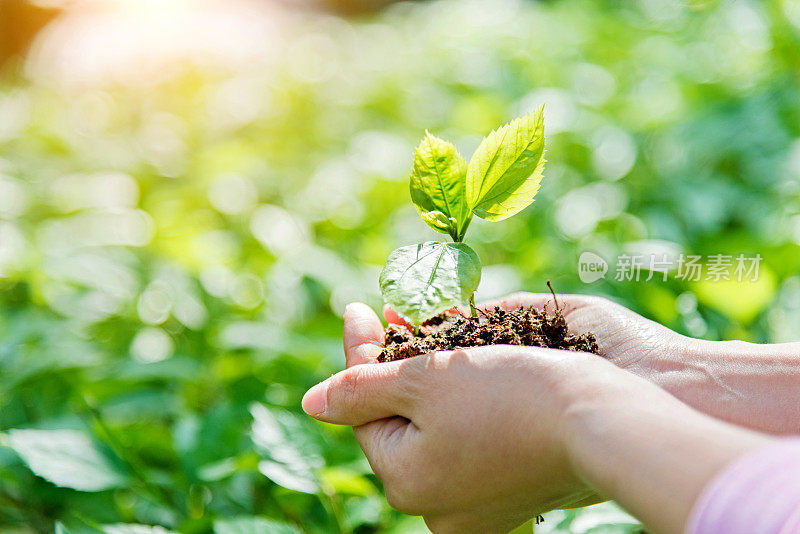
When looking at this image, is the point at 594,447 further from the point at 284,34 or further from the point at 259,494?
the point at 284,34

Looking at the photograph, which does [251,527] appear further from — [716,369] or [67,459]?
[716,369]

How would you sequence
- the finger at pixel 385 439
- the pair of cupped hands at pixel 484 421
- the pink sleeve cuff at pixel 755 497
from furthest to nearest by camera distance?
1. the finger at pixel 385 439
2. the pair of cupped hands at pixel 484 421
3. the pink sleeve cuff at pixel 755 497

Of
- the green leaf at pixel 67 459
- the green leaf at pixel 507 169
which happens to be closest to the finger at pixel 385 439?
the green leaf at pixel 507 169

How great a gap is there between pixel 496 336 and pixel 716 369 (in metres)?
0.32

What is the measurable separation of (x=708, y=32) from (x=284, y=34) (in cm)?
275

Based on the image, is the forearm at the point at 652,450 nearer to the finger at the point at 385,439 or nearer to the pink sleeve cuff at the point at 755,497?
the pink sleeve cuff at the point at 755,497

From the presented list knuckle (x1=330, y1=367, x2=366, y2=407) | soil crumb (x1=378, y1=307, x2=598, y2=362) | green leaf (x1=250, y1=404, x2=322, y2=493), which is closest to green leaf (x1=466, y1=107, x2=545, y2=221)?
soil crumb (x1=378, y1=307, x2=598, y2=362)

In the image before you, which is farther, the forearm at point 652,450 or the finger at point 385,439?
the finger at point 385,439

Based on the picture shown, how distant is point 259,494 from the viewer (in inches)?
40.6

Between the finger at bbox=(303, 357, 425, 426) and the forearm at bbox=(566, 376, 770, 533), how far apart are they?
178mm

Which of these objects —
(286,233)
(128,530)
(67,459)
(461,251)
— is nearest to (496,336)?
(461,251)

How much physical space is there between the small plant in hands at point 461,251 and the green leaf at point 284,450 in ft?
0.78

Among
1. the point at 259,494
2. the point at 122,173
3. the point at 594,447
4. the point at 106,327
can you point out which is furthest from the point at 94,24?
the point at 594,447

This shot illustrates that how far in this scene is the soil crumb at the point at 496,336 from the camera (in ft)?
2.40
